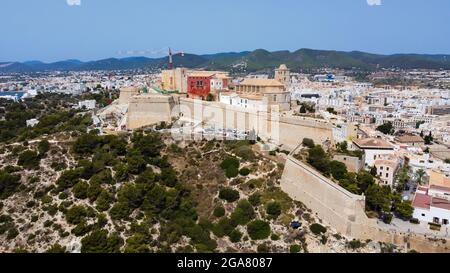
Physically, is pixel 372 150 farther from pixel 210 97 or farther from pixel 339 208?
pixel 210 97

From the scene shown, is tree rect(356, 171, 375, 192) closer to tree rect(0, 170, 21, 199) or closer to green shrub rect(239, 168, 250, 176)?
green shrub rect(239, 168, 250, 176)

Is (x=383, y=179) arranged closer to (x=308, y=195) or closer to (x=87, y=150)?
(x=308, y=195)

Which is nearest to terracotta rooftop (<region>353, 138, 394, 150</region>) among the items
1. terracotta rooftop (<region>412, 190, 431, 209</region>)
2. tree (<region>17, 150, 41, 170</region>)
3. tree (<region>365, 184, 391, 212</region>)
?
terracotta rooftop (<region>412, 190, 431, 209</region>)

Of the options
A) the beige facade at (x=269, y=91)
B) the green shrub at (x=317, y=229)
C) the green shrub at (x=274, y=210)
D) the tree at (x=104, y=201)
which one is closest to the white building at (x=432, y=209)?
the green shrub at (x=317, y=229)

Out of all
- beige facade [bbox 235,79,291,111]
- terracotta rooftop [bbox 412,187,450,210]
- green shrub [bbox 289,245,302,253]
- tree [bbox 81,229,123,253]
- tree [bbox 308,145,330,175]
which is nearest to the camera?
green shrub [bbox 289,245,302,253]

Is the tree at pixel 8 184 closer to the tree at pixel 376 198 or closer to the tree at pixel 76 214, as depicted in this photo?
the tree at pixel 76 214
